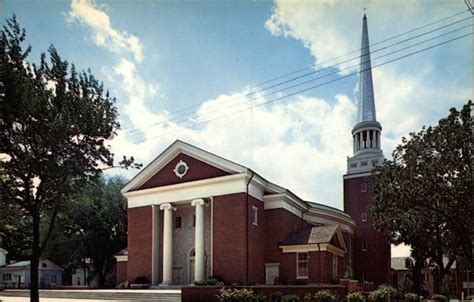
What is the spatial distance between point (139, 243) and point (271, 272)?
10689mm

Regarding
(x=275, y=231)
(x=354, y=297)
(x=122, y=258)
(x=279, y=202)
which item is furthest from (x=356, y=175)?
(x=354, y=297)

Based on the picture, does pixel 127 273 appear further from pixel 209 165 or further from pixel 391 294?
pixel 391 294

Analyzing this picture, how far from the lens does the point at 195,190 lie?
113ft

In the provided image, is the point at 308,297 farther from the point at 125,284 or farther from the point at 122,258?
the point at 122,258

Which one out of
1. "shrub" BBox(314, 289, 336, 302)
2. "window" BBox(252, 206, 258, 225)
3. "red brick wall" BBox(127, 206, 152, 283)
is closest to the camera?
"shrub" BBox(314, 289, 336, 302)

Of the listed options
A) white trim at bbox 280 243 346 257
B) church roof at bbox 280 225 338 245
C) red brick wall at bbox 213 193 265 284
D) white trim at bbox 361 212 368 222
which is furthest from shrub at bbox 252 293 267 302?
white trim at bbox 361 212 368 222

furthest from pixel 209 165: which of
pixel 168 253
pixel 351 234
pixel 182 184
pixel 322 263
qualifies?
pixel 351 234

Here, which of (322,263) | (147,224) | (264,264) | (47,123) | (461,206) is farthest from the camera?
(147,224)

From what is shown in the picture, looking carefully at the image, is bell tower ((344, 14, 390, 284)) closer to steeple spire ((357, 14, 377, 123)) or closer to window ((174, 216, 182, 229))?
steeple spire ((357, 14, 377, 123))

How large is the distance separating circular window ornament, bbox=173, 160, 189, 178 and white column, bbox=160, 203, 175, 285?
95.0 inches

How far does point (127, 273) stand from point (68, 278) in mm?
29808

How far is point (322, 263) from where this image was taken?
31.4 metres

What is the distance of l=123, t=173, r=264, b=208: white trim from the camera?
3266 cm

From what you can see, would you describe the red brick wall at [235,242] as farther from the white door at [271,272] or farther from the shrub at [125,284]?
the shrub at [125,284]
